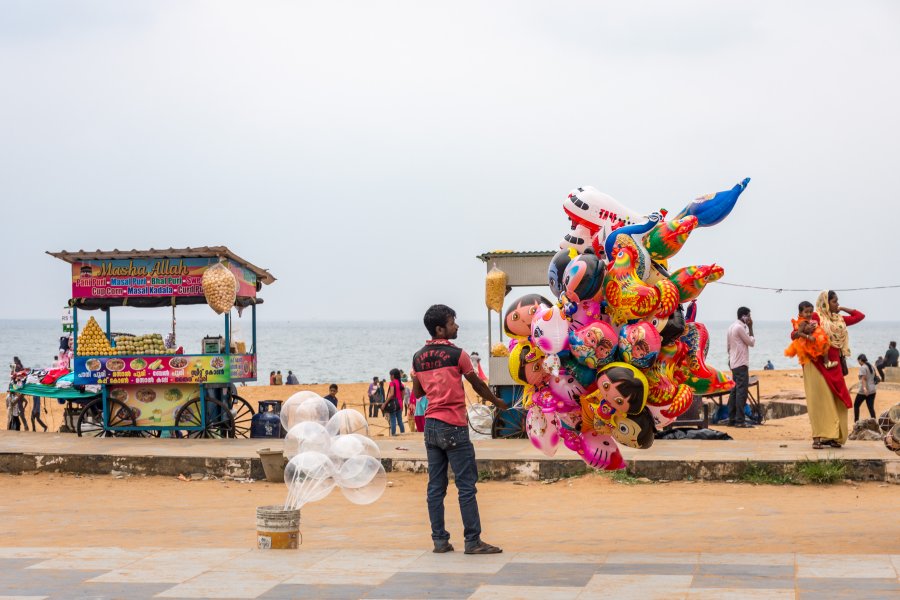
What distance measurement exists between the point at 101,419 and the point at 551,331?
12.5 meters

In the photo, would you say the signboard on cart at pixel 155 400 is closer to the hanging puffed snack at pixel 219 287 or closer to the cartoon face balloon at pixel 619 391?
the hanging puffed snack at pixel 219 287

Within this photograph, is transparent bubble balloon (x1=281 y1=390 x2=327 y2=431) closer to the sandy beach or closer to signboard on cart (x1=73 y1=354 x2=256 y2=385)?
signboard on cart (x1=73 y1=354 x2=256 y2=385)

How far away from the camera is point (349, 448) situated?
8625 mm

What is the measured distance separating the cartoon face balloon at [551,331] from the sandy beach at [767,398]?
10162mm

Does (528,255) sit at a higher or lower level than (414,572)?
higher

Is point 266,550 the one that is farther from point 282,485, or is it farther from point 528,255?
point 528,255

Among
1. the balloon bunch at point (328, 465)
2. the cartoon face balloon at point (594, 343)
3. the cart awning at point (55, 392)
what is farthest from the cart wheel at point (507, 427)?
the cartoon face balloon at point (594, 343)

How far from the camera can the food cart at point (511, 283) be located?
55.1 feet

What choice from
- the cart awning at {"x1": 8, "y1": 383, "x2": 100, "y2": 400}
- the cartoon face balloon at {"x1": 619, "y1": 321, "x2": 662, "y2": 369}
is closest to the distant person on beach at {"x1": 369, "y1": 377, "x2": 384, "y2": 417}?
the cart awning at {"x1": 8, "y1": 383, "x2": 100, "y2": 400}

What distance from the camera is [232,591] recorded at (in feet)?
22.4

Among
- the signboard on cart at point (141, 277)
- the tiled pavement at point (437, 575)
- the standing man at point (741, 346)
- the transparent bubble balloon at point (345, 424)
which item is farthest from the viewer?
the standing man at point (741, 346)

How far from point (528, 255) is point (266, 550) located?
9.37m

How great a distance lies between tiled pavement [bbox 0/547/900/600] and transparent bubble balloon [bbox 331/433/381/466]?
A: 0.73m

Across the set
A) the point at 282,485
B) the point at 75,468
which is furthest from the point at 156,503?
the point at 75,468
